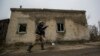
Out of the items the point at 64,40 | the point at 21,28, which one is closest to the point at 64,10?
the point at 64,40

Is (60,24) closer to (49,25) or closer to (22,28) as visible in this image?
(49,25)

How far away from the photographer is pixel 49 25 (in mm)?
17734

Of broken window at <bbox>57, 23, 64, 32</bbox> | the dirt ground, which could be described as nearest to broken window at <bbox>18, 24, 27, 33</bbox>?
broken window at <bbox>57, 23, 64, 32</bbox>

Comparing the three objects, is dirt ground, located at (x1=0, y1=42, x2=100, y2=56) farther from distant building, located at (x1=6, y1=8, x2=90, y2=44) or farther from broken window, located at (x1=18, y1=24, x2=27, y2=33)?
broken window, located at (x1=18, y1=24, x2=27, y2=33)

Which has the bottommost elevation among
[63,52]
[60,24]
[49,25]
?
[63,52]

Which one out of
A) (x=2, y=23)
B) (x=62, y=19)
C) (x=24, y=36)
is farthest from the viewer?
(x=2, y=23)

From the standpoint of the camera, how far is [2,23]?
21672 millimetres

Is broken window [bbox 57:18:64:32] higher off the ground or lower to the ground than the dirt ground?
higher

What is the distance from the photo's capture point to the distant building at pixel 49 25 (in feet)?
56.6

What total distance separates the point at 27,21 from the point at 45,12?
2557 millimetres

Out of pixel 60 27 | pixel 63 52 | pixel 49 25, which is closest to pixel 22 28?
pixel 49 25

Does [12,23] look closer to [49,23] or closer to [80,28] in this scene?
[49,23]

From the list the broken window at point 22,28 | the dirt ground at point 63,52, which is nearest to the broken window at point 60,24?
the broken window at point 22,28

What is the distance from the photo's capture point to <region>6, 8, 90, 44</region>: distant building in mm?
17266
